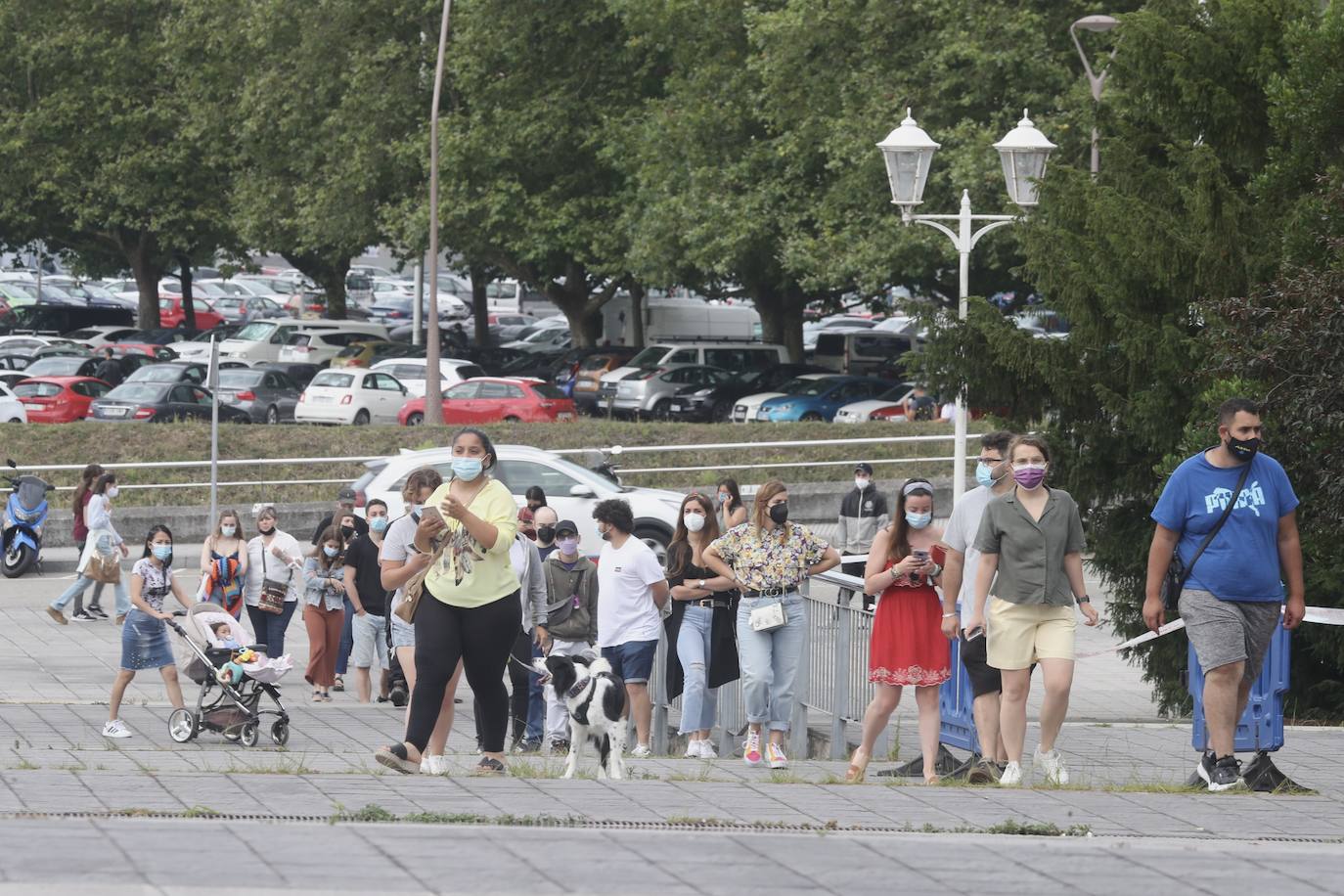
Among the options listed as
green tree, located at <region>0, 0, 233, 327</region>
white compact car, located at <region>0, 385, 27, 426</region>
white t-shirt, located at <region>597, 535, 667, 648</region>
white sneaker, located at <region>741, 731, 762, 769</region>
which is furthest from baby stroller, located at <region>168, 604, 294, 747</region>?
green tree, located at <region>0, 0, 233, 327</region>

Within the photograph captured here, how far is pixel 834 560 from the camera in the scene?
11.1m

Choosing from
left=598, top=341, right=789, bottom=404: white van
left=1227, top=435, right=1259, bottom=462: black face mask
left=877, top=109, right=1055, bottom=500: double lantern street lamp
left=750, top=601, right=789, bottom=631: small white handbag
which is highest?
left=877, top=109, right=1055, bottom=500: double lantern street lamp

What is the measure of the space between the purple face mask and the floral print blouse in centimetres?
210

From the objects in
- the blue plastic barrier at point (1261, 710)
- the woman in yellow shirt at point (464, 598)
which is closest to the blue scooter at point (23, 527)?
the woman in yellow shirt at point (464, 598)

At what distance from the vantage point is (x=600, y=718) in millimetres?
9648

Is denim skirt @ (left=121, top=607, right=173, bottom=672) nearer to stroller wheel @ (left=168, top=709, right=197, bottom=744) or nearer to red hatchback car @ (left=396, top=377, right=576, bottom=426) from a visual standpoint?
stroller wheel @ (left=168, top=709, right=197, bottom=744)

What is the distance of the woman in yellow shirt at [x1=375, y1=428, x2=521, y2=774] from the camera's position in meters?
8.91

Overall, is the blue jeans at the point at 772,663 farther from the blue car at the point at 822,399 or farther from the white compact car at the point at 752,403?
the white compact car at the point at 752,403

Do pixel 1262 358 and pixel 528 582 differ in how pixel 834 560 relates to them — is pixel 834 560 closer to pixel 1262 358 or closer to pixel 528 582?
pixel 528 582

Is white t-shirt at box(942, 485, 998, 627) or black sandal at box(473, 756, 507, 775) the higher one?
white t-shirt at box(942, 485, 998, 627)

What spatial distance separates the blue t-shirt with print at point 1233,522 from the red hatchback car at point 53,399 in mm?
32415

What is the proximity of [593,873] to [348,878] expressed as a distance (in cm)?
75

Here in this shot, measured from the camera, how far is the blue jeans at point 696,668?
12.1m

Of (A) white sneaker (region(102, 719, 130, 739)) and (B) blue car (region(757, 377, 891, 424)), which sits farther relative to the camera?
(B) blue car (region(757, 377, 891, 424))
